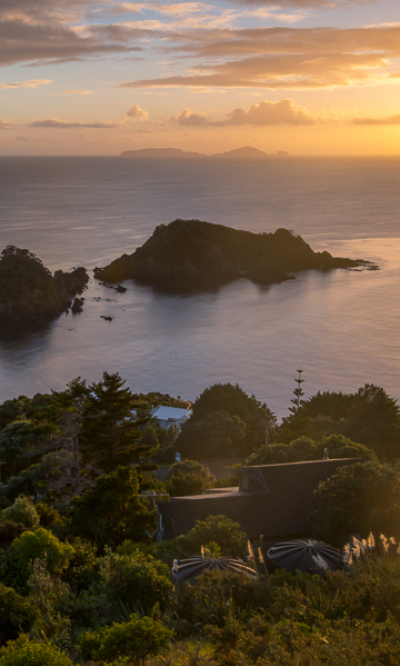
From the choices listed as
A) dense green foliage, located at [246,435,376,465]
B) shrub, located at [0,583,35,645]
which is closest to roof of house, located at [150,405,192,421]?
dense green foliage, located at [246,435,376,465]

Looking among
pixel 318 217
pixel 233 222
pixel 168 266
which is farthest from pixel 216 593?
pixel 318 217

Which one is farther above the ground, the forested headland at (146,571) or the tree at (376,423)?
the forested headland at (146,571)

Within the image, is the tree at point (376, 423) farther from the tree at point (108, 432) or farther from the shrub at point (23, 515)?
the shrub at point (23, 515)

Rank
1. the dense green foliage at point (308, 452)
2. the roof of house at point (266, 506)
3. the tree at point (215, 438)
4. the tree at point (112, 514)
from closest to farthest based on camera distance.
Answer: the tree at point (112, 514) → the roof of house at point (266, 506) → the dense green foliage at point (308, 452) → the tree at point (215, 438)

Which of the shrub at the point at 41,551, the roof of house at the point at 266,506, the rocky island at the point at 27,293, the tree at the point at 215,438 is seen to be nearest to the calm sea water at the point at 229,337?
the rocky island at the point at 27,293

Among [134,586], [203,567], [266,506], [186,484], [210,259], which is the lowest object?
[186,484]

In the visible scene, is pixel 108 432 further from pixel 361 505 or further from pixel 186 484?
pixel 361 505

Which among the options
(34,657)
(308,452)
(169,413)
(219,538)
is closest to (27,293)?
(169,413)
